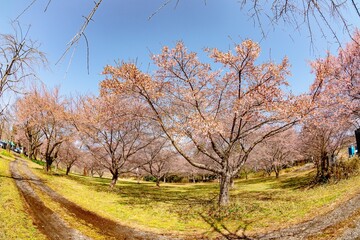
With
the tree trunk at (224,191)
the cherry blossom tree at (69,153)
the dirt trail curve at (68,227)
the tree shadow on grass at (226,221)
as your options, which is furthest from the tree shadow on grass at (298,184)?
the cherry blossom tree at (69,153)

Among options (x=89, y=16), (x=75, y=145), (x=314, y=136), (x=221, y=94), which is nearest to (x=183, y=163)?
(x=75, y=145)

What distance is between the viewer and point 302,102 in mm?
13250

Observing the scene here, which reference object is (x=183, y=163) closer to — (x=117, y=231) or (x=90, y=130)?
(x=90, y=130)

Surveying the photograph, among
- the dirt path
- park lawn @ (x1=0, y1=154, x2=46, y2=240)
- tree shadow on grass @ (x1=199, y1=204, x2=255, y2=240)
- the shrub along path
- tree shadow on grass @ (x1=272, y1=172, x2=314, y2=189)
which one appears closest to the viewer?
the shrub along path

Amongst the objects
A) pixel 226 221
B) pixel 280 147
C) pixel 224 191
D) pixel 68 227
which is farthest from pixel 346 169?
pixel 280 147

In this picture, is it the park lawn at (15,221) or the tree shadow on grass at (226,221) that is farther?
the tree shadow on grass at (226,221)

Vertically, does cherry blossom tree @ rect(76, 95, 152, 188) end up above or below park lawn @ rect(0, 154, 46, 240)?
above

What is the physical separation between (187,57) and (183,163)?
47.9 m

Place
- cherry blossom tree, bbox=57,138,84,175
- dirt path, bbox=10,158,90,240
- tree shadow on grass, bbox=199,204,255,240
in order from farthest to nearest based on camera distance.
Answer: cherry blossom tree, bbox=57,138,84,175
tree shadow on grass, bbox=199,204,255,240
dirt path, bbox=10,158,90,240

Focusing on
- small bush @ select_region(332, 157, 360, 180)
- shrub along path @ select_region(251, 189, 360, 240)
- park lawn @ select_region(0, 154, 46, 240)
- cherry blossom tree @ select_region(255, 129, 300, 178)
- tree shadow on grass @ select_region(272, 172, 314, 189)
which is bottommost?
tree shadow on grass @ select_region(272, 172, 314, 189)

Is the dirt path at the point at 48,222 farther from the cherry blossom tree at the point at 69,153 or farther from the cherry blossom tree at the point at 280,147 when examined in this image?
the cherry blossom tree at the point at 280,147

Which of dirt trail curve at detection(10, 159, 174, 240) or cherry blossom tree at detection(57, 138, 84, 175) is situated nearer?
dirt trail curve at detection(10, 159, 174, 240)

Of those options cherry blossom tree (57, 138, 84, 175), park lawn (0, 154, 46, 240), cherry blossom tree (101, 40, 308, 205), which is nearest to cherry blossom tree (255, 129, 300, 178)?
cherry blossom tree (101, 40, 308, 205)

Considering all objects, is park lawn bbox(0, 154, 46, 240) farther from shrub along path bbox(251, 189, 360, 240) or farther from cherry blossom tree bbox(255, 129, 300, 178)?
cherry blossom tree bbox(255, 129, 300, 178)
